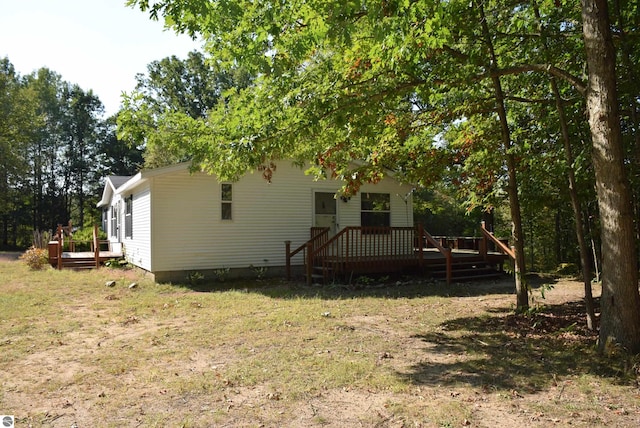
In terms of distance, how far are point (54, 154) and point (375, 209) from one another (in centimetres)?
3572

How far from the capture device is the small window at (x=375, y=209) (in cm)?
1438

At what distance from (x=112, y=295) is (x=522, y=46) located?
9403 mm

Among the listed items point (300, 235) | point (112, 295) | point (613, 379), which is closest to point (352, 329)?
point (613, 379)

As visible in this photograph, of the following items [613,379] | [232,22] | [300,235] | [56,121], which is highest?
[56,121]

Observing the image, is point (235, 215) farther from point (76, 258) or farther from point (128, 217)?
point (76, 258)

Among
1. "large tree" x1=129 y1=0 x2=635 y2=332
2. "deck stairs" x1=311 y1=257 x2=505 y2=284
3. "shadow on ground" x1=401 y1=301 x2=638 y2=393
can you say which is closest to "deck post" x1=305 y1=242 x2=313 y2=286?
"deck stairs" x1=311 y1=257 x2=505 y2=284

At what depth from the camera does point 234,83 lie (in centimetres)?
3706

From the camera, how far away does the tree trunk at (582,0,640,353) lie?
191 inches

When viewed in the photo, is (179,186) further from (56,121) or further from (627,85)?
(56,121)

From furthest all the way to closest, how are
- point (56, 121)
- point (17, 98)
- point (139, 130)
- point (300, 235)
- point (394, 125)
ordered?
point (56, 121) → point (17, 98) → point (300, 235) → point (394, 125) → point (139, 130)

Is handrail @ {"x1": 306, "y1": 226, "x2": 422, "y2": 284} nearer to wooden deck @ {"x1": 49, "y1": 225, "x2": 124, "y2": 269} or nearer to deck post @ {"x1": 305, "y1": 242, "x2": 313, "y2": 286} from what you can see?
deck post @ {"x1": 305, "y1": 242, "x2": 313, "y2": 286}

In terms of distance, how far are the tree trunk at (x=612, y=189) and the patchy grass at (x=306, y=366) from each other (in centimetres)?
47

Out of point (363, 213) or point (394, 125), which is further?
point (363, 213)

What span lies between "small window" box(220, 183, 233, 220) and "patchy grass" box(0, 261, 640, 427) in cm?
405
